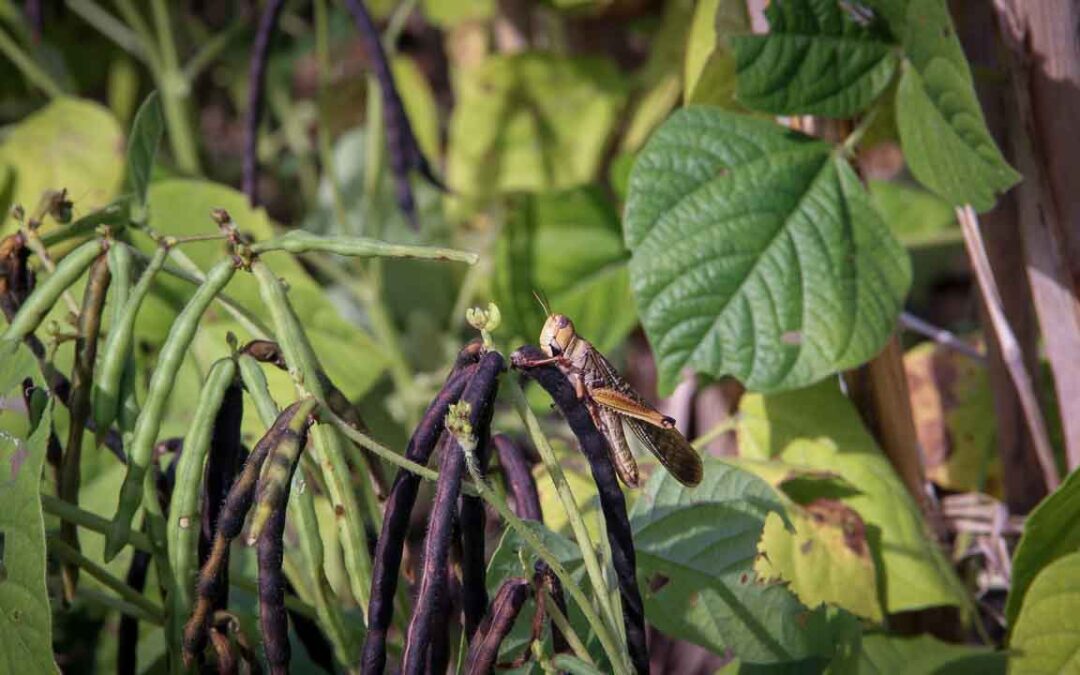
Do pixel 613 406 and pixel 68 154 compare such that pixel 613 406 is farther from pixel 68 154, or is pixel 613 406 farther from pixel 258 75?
pixel 68 154

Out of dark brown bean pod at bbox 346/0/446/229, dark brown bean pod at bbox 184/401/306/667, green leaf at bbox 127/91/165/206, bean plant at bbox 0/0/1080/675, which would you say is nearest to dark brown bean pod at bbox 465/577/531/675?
bean plant at bbox 0/0/1080/675

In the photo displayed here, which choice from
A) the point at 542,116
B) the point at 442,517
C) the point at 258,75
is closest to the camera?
the point at 442,517

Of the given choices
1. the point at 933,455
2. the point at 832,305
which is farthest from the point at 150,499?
the point at 933,455

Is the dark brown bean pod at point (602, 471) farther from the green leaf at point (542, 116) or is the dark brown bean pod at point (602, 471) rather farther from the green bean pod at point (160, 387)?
the green leaf at point (542, 116)

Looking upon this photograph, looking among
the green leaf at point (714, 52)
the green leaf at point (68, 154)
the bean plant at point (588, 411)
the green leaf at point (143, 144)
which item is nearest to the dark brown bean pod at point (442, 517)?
the bean plant at point (588, 411)

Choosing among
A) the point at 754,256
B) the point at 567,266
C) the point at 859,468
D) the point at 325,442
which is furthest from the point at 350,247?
the point at 567,266
